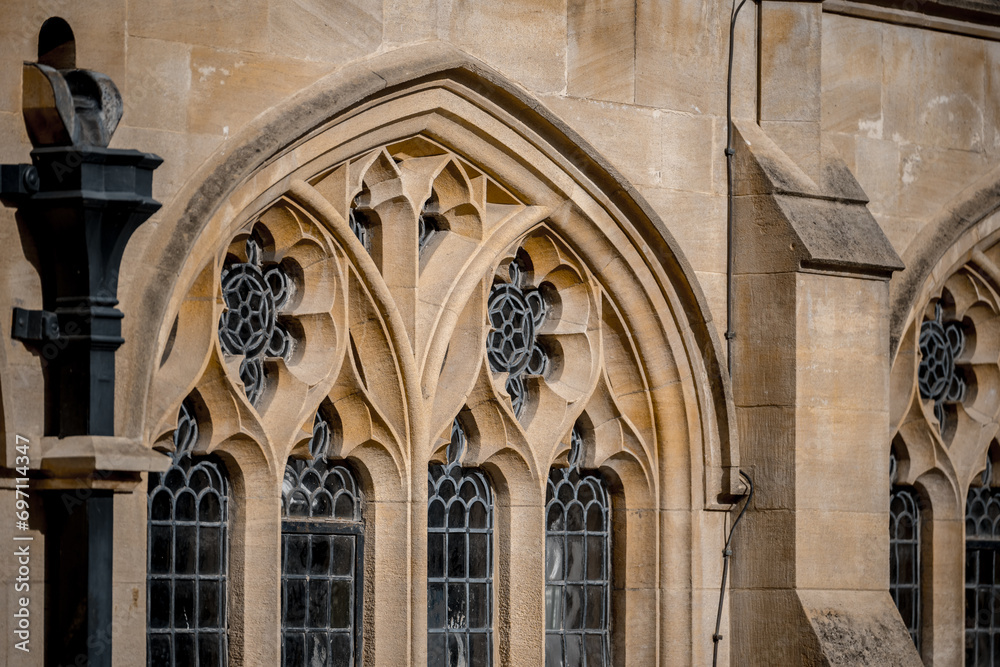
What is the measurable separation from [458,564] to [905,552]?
3.03m

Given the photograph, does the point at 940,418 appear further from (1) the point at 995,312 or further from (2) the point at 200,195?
(2) the point at 200,195

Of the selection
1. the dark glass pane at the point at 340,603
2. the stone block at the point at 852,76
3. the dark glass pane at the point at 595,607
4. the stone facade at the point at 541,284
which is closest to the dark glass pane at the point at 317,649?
the dark glass pane at the point at 340,603

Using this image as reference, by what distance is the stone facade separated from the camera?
813 cm

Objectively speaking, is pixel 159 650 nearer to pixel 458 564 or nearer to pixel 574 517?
pixel 458 564

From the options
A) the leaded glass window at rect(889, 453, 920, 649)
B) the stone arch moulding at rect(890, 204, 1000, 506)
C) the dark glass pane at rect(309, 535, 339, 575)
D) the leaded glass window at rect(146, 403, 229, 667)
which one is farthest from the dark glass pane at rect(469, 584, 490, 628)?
the stone arch moulding at rect(890, 204, 1000, 506)

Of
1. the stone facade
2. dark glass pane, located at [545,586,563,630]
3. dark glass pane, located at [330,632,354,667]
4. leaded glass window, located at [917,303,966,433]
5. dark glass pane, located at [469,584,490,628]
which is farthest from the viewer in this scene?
leaded glass window, located at [917,303,966,433]

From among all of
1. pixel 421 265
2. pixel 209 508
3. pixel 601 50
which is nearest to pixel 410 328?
pixel 421 265

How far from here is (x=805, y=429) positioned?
9.26m

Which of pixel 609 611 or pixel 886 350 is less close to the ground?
pixel 886 350

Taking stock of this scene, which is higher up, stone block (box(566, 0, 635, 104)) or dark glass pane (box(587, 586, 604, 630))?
stone block (box(566, 0, 635, 104))

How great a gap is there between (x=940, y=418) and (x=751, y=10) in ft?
Answer: 9.30

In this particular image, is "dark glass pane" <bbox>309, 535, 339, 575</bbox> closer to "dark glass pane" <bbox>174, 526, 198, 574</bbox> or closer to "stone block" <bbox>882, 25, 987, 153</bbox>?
"dark glass pane" <bbox>174, 526, 198, 574</bbox>

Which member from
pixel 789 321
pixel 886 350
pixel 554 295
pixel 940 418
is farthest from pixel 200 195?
pixel 940 418

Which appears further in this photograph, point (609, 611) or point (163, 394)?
point (609, 611)
